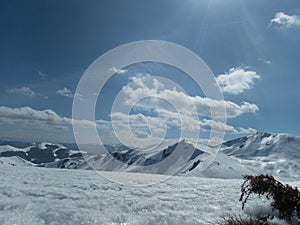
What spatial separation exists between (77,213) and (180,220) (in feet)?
7.79

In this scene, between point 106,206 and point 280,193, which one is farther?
point 106,206

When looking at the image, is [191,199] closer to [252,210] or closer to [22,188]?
[252,210]

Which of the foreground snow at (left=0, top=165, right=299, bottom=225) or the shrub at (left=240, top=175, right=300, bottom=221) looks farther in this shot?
the foreground snow at (left=0, top=165, right=299, bottom=225)

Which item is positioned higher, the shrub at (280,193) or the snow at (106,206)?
the shrub at (280,193)

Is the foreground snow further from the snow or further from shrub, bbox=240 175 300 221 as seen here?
shrub, bbox=240 175 300 221

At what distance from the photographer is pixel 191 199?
9.95m

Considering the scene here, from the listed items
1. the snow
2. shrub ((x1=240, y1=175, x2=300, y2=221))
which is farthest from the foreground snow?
shrub ((x1=240, y1=175, x2=300, y2=221))

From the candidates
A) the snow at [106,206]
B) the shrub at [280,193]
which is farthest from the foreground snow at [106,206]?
the shrub at [280,193]

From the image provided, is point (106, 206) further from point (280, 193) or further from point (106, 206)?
point (280, 193)

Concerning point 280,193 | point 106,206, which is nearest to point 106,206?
point 106,206

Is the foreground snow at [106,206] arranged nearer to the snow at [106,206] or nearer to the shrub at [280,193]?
the snow at [106,206]

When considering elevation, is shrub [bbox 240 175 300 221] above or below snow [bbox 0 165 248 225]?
above

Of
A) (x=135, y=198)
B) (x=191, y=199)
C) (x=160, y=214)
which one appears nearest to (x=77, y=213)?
(x=160, y=214)

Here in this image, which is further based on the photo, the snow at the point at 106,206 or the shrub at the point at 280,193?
the snow at the point at 106,206
